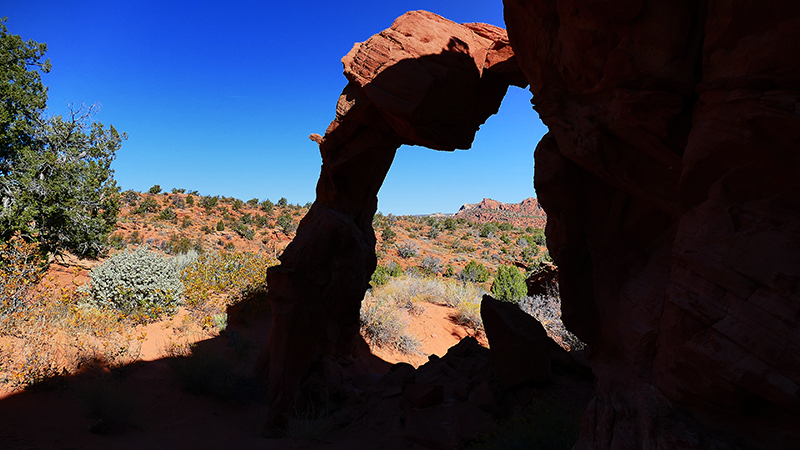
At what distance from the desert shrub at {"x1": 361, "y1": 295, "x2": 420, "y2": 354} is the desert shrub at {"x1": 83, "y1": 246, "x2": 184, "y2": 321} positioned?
5.90 m

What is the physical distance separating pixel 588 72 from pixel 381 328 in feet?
32.0

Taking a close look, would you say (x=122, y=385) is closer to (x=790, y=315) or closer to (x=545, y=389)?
(x=545, y=389)

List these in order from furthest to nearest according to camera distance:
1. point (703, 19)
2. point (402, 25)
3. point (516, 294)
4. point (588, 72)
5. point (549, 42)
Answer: point (516, 294), point (402, 25), point (549, 42), point (588, 72), point (703, 19)

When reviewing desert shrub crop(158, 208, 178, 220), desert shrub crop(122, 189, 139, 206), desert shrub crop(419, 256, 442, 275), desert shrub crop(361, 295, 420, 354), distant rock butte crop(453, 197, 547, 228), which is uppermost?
distant rock butte crop(453, 197, 547, 228)

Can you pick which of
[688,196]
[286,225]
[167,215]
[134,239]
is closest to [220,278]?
[688,196]

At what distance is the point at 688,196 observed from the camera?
→ 9.64 ft

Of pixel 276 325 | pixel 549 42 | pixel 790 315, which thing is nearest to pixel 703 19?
pixel 549 42

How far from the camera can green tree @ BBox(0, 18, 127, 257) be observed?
12.0 m

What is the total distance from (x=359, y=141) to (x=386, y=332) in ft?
21.9

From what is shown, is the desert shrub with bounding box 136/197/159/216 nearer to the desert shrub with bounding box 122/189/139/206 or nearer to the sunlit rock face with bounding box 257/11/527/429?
the desert shrub with bounding box 122/189/139/206

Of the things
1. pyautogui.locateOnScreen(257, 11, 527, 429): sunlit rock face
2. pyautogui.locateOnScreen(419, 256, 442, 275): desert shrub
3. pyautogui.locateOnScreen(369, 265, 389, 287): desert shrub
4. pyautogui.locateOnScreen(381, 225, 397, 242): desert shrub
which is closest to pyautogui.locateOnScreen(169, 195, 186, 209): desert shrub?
pyautogui.locateOnScreen(381, 225, 397, 242): desert shrub

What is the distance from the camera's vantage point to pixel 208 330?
421 inches

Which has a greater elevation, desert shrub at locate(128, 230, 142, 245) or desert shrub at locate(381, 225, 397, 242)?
desert shrub at locate(381, 225, 397, 242)

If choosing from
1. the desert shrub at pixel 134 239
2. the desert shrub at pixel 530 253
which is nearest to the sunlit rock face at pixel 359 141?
the desert shrub at pixel 134 239
